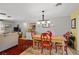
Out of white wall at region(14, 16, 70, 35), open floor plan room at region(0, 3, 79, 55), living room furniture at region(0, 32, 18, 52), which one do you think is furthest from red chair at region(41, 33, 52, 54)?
living room furniture at region(0, 32, 18, 52)

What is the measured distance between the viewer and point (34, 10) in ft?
7.17

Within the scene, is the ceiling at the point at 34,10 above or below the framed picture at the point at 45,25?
above

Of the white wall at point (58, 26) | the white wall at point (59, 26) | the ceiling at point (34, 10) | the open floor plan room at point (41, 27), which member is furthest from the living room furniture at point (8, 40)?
the white wall at point (59, 26)

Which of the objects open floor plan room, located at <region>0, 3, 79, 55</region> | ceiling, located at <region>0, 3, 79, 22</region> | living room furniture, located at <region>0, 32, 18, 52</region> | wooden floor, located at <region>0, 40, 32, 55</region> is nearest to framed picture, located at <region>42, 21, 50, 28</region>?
open floor plan room, located at <region>0, 3, 79, 55</region>

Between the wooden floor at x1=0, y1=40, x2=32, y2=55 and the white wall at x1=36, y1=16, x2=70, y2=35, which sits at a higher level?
the white wall at x1=36, y1=16, x2=70, y2=35

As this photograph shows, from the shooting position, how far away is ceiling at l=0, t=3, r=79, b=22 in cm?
216

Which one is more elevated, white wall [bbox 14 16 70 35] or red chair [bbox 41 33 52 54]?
white wall [bbox 14 16 70 35]

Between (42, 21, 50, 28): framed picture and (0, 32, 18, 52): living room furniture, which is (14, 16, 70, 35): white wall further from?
(0, 32, 18, 52): living room furniture

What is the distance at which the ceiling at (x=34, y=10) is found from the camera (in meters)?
2.16

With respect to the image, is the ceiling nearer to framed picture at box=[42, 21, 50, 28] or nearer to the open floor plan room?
the open floor plan room

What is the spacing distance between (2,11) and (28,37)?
2.42ft

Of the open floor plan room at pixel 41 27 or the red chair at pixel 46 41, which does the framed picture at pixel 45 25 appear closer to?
the open floor plan room at pixel 41 27

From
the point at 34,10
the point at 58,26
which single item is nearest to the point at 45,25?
the point at 58,26

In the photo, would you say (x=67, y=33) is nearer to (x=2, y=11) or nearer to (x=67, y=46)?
(x=67, y=46)
